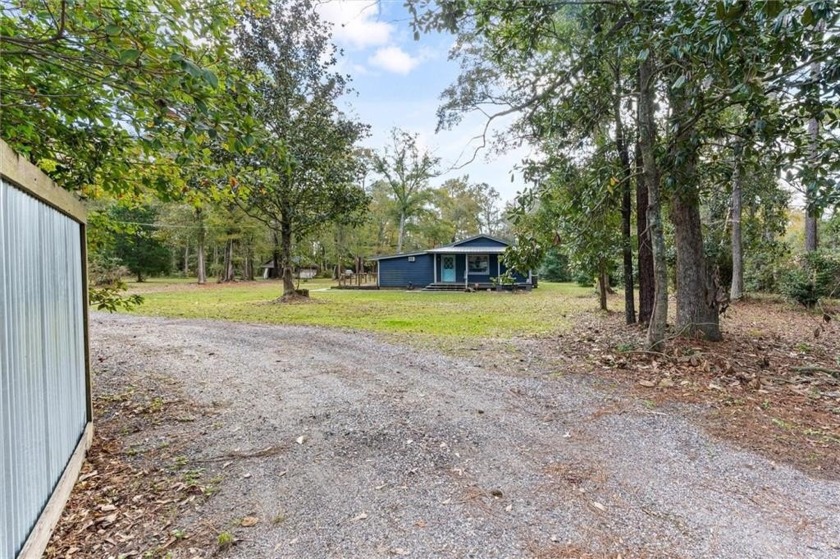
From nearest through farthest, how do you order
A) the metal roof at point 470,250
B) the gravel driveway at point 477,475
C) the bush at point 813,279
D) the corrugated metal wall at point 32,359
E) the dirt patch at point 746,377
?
the corrugated metal wall at point 32,359, the gravel driveway at point 477,475, the dirt patch at point 746,377, the bush at point 813,279, the metal roof at point 470,250

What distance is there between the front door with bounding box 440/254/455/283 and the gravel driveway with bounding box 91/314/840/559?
18.7 metres

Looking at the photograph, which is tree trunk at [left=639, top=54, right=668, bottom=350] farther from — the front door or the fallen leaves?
the front door

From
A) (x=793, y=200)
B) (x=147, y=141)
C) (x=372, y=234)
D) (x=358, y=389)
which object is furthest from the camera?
(x=372, y=234)

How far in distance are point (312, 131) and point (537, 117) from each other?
866 cm

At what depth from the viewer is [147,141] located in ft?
9.48

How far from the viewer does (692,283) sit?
631cm

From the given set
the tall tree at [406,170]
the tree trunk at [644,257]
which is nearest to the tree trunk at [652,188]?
the tree trunk at [644,257]

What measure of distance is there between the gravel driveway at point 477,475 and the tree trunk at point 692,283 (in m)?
2.90

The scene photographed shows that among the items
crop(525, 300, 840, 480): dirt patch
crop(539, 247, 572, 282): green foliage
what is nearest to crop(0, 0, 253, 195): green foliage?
crop(525, 300, 840, 480): dirt patch

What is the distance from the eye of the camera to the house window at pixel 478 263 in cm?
2303

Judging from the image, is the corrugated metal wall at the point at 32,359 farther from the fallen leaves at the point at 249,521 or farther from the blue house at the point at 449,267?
the blue house at the point at 449,267

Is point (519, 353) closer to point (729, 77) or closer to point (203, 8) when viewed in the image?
point (729, 77)

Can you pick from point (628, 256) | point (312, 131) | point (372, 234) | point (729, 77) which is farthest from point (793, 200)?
point (372, 234)

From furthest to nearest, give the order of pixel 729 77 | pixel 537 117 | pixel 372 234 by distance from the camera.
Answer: pixel 372 234, pixel 537 117, pixel 729 77
